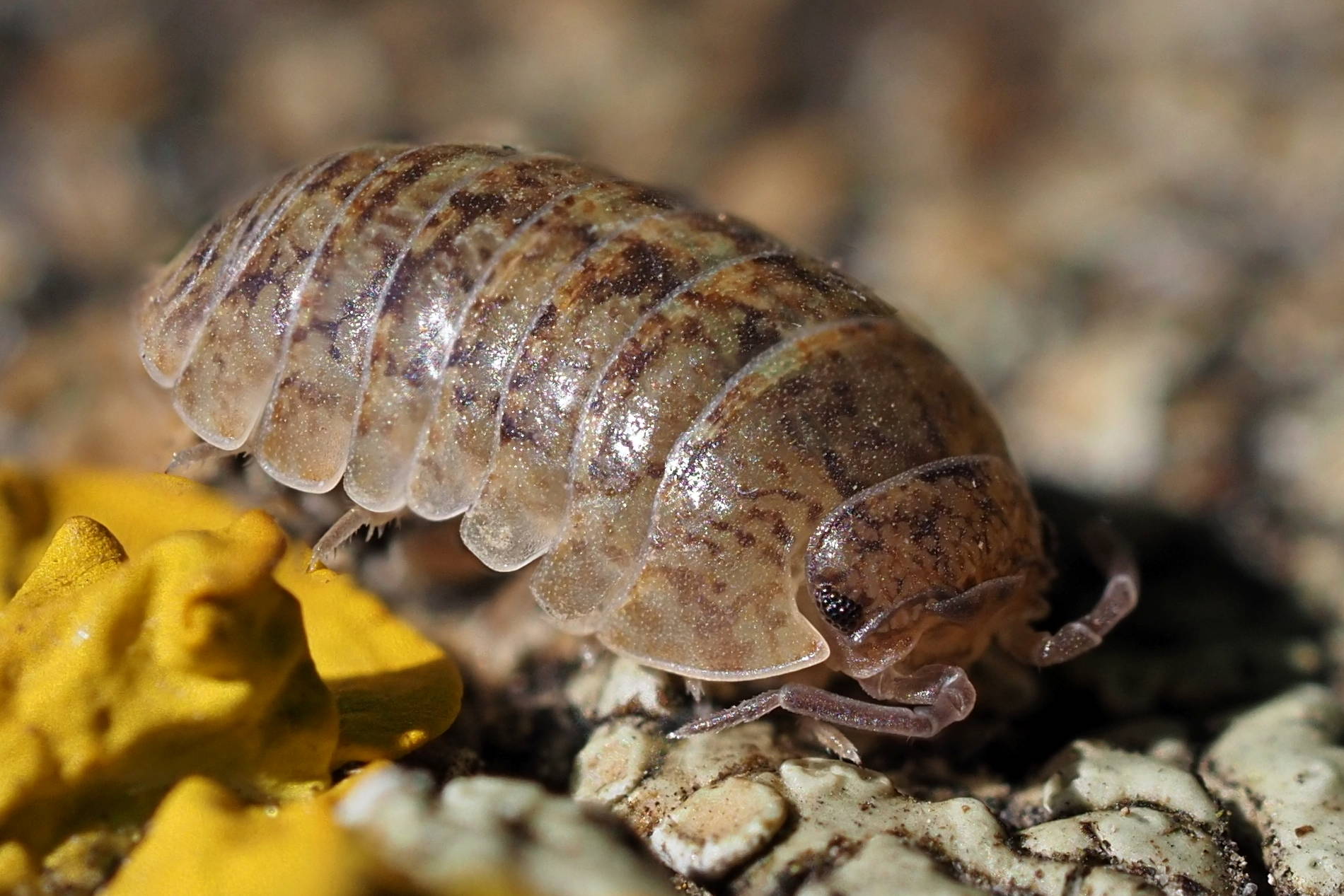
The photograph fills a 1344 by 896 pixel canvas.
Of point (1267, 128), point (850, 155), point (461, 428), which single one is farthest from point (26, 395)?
point (1267, 128)

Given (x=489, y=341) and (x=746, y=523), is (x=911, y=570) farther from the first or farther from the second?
(x=489, y=341)

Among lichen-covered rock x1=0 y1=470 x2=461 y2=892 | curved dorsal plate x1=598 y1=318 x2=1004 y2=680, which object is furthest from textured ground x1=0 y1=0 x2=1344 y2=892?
lichen-covered rock x1=0 y1=470 x2=461 y2=892

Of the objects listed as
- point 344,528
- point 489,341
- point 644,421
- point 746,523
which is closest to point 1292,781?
point 746,523

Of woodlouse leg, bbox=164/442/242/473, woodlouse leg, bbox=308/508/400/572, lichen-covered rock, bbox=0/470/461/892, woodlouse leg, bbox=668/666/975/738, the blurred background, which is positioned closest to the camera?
lichen-covered rock, bbox=0/470/461/892

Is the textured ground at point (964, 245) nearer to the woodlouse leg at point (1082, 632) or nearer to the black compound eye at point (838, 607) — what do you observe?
the woodlouse leg at point (1082, 632)

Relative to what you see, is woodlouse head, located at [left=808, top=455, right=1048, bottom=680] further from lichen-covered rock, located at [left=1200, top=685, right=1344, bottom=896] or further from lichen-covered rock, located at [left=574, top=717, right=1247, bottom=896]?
lichen-covered rock, located at [left=1200, top=685, right=1344, bottom=896]

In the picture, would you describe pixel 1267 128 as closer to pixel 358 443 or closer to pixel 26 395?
pixel 358 443
